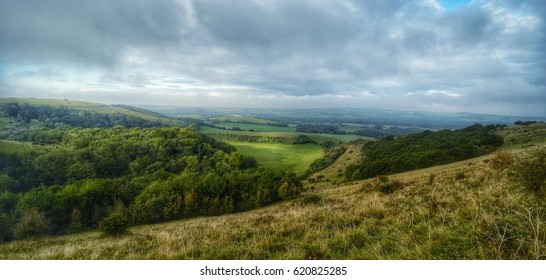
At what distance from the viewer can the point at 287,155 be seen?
90.2 metres

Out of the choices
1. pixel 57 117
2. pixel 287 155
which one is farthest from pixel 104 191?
pixel 57 117

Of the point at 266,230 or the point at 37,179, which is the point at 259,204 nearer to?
the point at 266,230

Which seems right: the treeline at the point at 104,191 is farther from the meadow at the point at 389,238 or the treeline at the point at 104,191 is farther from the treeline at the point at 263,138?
the treeline at the point at 263,138

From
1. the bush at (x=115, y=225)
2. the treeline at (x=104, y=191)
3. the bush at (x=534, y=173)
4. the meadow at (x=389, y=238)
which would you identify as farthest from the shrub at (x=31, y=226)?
the bush at (x=534, y=173)

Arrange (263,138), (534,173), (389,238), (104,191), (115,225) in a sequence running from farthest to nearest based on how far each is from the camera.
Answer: (263,138), (104,191), (115,225), (534,173), (389,238)

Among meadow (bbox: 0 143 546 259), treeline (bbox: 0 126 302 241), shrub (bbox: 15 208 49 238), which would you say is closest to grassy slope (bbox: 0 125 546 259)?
meadow (bbox: 0 143 546 259)

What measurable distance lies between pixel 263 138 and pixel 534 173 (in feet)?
388

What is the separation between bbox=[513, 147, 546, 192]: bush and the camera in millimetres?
5414

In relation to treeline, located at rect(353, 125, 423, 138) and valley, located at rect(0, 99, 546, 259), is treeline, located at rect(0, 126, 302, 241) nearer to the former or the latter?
valley, located at rect(0, 99, 546, 259)

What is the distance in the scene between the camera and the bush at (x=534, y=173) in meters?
5.41

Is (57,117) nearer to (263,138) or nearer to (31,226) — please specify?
(263,138)

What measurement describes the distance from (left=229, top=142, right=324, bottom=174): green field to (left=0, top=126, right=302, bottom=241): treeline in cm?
2154

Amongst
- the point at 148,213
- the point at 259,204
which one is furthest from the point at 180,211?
the point at 259,204

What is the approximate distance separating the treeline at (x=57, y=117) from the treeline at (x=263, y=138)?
4108cm
